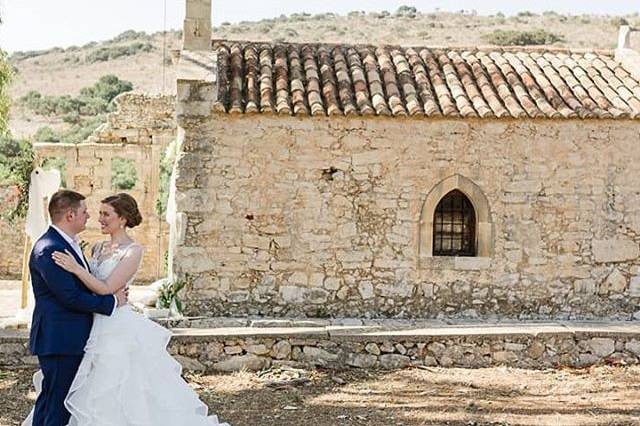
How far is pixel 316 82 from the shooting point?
12.2m

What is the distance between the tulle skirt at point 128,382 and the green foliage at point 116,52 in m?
46.9

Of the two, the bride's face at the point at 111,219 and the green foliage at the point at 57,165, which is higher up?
the green foliage at the point at 57,165

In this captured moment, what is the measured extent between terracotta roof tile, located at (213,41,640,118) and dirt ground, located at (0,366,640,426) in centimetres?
363

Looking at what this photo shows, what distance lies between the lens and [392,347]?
32.2ft

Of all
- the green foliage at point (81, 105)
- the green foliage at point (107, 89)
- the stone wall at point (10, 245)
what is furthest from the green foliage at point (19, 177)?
the green foliage at point (107, 89)

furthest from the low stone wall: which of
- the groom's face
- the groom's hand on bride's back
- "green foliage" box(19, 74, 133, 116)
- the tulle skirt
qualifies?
"green foliage" box(19, 74, 133, 116)

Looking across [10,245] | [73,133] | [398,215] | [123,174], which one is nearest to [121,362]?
[398,215]

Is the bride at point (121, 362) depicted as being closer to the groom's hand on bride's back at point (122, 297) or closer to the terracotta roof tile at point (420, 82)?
the groom's hand on bride's back at point (122, 297)

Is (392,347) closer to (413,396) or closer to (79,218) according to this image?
(413,396)

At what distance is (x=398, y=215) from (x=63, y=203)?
6892mm

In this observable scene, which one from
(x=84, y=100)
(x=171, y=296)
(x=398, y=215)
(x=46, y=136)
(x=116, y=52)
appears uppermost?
(x=116, y=52)

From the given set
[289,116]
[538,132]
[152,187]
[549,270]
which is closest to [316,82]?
[289,116]

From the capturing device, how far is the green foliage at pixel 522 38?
4191 centimetres

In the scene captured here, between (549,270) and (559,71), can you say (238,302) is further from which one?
(559,71)
